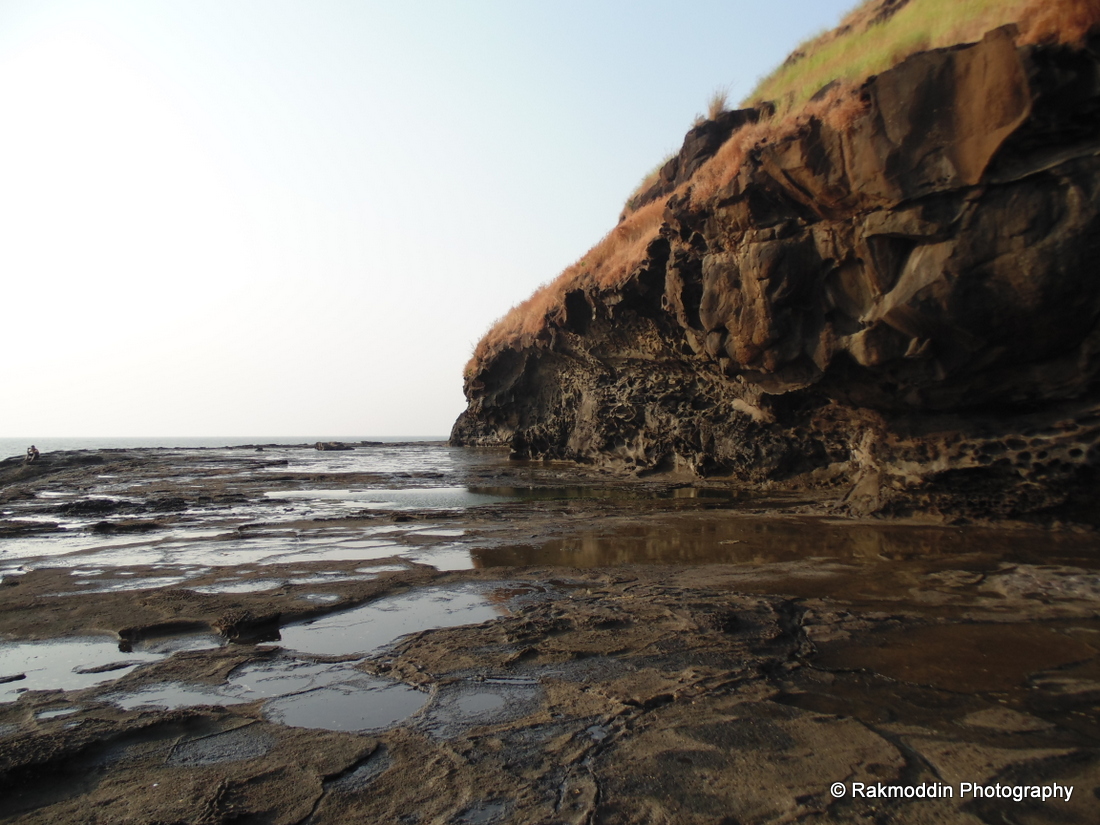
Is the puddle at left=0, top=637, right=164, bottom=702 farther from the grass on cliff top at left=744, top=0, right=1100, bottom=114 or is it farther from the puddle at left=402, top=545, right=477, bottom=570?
the grass on cliff top at left=744, top=0, right=1100, bottom=114

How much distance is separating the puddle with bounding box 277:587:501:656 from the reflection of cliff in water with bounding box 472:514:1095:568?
6.05 ft

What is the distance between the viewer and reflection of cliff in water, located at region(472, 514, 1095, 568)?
802 centimetres

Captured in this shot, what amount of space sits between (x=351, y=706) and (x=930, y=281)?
367 inches

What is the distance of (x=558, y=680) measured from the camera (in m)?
4.41

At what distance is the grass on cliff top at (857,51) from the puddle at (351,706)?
10152 mm

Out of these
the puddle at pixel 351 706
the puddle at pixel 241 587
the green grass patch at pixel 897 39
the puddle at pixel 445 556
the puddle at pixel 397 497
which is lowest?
the puddle at pixel 397 497

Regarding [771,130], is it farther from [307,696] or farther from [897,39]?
[307,696]

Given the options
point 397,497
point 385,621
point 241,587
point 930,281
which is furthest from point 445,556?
point 397,497

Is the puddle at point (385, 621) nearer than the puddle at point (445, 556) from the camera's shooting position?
Yes

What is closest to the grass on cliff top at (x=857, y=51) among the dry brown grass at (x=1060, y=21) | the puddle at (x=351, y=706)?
the dry brown grass at (x=1060, y=21)

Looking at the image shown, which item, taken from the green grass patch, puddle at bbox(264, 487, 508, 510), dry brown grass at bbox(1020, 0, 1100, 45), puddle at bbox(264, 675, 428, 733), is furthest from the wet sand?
the green grass patch

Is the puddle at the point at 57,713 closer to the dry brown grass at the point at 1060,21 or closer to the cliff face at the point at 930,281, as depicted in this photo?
the cliff face at the point at 930,281

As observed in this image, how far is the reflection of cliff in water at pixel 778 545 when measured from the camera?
26.3 feet

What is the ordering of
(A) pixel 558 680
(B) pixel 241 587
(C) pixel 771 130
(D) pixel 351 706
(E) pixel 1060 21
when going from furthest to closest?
(C) pixel 771 130 → (E) pixel 1060 21 → (B) pixel 241 587 → (A) pixel 558 680 → (D) pixel 351 706
